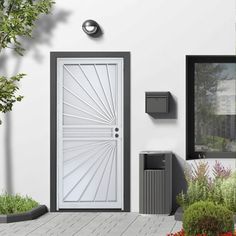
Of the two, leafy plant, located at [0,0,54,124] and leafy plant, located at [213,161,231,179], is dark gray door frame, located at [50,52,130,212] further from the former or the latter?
leafy plant, located at [213,161,231,179]

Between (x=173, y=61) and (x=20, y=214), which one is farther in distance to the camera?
(x=173, y=61)

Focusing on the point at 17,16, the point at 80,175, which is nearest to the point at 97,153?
the point at 80,175

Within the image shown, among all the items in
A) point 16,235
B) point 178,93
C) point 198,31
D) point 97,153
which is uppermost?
point 198,31

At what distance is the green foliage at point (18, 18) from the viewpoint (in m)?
12.5

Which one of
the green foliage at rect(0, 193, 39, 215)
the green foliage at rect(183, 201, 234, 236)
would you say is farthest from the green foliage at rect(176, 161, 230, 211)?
the green foliage at rect(183, 201, 234, 236)

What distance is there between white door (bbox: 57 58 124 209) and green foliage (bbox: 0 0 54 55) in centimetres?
74

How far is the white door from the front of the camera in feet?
42.5

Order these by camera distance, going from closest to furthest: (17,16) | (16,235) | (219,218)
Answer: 1. (219,218)
2. (16,235)
3. (17,16)

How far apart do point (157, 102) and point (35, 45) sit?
222 centimetres

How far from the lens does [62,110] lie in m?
13.0

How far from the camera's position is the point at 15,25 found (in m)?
12.5

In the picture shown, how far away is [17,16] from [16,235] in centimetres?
375

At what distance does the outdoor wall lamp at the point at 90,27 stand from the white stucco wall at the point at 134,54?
0.11 metres

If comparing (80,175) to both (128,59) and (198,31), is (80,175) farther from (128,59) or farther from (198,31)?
(198,31)
